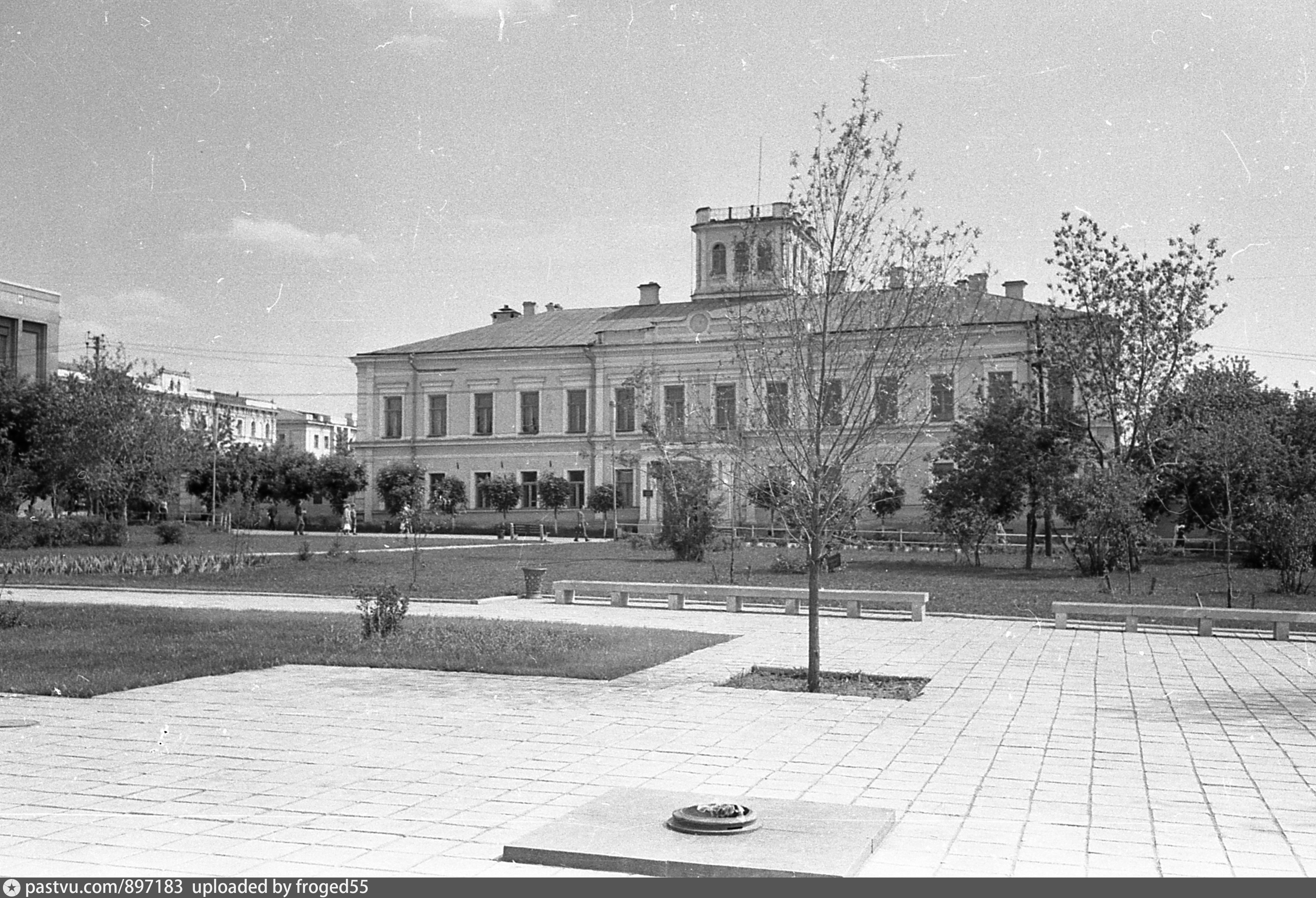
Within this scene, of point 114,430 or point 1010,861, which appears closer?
point 1010,861

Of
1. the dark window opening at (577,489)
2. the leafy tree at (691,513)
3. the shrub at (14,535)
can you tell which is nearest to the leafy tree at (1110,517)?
the leafy tree at (691,513)

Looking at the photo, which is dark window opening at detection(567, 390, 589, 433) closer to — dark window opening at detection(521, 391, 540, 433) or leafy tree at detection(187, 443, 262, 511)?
dark window opening at detection(521, 391, 540, 433)

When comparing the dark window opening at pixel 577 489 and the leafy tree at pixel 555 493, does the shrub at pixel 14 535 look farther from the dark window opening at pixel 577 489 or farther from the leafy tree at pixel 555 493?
the dark window opening at pixel 577 489

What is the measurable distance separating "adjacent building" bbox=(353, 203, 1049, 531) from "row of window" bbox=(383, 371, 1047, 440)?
8 cm

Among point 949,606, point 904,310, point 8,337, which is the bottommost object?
point 949,606

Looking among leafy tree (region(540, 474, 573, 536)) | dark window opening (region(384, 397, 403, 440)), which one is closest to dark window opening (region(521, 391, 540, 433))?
leafy tree (region(540, 474, 573, 536))

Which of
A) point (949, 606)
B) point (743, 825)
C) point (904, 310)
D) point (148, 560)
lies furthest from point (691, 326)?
point (743, 825)

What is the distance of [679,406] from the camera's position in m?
53.6

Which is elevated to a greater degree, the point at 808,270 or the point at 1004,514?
the point at 808,270

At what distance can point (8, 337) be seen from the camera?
5281 centimetres

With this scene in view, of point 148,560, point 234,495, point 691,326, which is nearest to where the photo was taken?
point 148,560
